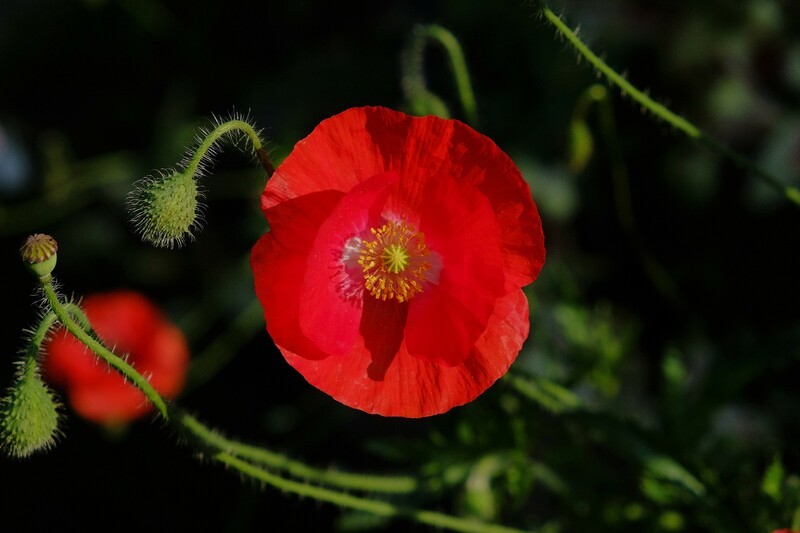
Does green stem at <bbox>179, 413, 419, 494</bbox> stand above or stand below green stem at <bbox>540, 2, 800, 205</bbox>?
below

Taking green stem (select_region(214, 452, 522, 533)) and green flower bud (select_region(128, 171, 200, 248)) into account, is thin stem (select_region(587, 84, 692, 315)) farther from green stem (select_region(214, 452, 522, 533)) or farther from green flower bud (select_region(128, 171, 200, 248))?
green flower bud (select_region(128, 171, 200, 248))

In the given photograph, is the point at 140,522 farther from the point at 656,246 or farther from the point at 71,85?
the point at 656,246

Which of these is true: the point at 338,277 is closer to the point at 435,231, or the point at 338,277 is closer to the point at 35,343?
the point at 435,231

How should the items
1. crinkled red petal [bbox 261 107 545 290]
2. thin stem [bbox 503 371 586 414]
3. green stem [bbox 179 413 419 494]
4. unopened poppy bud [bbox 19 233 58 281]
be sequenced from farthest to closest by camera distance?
1. thin stem [bbox 503 371 586 414]
2. green stem [bbox 179 413 419 494]
3. crinkled red petal [bbox 261 107 545 290]
4. unopened poppy bud [bbox 19 233 58 281]

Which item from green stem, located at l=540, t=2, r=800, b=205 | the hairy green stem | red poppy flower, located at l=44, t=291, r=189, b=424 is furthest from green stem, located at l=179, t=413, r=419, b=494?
green stem, located at l=540, t=2, r=800, b=205

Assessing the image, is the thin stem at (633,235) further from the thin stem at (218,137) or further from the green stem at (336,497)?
the thin stem at (218,137)

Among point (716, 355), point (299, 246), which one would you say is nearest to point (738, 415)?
point (716, 355)
